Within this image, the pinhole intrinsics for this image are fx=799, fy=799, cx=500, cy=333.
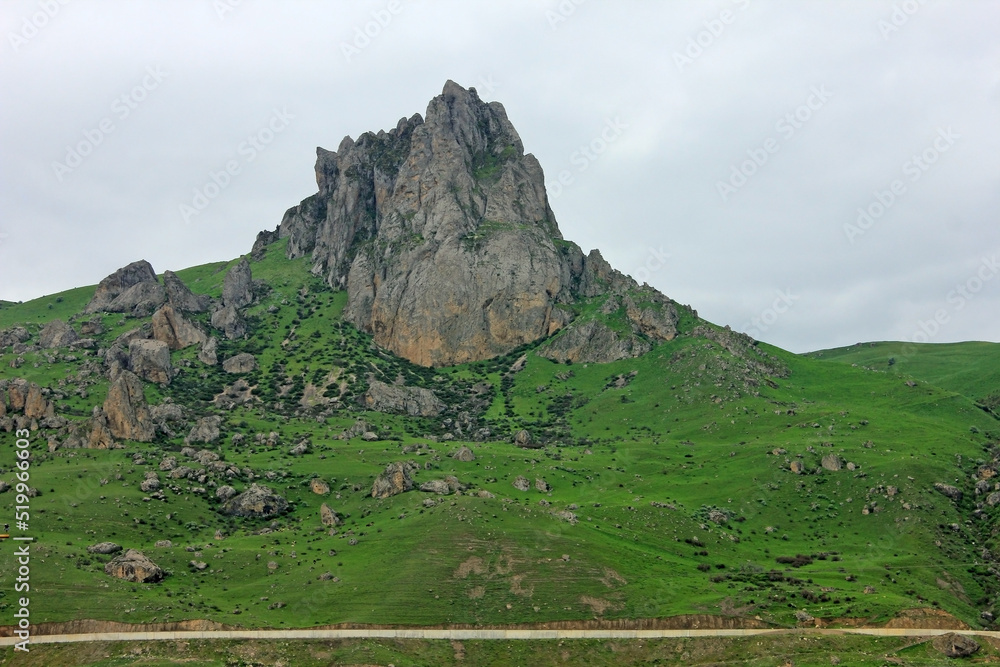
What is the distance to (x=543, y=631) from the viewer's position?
11731 cm

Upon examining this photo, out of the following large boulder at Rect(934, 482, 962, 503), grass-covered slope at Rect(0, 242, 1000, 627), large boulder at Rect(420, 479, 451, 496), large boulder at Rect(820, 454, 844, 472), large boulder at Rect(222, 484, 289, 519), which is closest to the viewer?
grass-covered slope at Rect(0, 242, 1000, 627)

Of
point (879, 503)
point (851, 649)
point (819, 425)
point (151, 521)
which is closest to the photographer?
point (851, 649)

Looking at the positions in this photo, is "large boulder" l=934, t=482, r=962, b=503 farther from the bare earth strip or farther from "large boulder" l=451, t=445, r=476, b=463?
"large boulder" l=451, t=445, r=476, b=463

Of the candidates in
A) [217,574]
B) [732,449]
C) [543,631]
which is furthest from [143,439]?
[732,449]

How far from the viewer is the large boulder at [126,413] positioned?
7003 inches

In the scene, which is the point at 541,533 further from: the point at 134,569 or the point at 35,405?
the point at 35,405

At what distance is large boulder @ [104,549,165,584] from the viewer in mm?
120250

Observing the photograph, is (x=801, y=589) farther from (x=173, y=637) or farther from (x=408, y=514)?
(x=173, y=637)

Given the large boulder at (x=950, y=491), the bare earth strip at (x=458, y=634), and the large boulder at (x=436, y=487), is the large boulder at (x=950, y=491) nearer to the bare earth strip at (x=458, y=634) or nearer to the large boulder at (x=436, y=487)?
the bare earth strip at (x=458, y=634)

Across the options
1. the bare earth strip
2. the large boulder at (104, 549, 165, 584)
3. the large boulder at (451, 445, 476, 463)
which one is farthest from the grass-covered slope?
the bare earth strip

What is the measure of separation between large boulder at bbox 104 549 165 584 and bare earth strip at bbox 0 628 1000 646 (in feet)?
46.0

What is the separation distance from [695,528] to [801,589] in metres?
29.0

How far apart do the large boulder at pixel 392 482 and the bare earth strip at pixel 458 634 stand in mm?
51033

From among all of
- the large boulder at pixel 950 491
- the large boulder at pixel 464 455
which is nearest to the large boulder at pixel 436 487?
the large boulder at pixel 464 455
